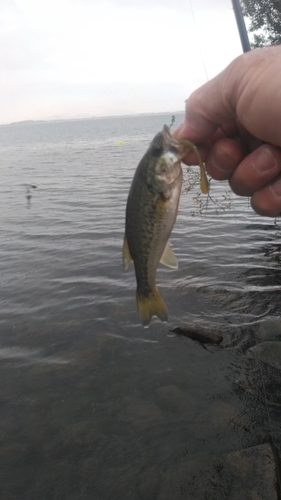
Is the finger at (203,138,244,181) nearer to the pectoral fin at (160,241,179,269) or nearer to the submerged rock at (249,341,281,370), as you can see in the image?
the pectoral fin at (160,241,179,269)

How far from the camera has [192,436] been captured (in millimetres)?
6141

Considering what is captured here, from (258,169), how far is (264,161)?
88mm

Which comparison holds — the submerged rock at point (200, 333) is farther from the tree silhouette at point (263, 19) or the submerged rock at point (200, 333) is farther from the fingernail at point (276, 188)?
the tree silhouette at point (263, 19)

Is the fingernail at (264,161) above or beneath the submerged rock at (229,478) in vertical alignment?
→ above

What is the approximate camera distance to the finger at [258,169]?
354cm

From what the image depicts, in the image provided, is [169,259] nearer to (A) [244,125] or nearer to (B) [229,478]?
(A) [244,125]

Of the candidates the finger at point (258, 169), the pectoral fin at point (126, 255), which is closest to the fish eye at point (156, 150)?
the pectoral fin at point (126, 255)

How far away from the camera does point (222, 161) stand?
3.89 meters

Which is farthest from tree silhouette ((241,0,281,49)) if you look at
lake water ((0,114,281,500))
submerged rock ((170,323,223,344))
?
submerged rock ((170,323,223,344))

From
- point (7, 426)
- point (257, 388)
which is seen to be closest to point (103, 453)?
point (7, 426)

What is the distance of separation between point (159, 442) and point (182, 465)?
56 centimetres

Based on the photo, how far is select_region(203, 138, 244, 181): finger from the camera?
3.84 metres

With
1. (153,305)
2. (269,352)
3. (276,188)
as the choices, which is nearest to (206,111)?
(276,188)

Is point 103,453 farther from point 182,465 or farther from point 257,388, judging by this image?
point 257,388
